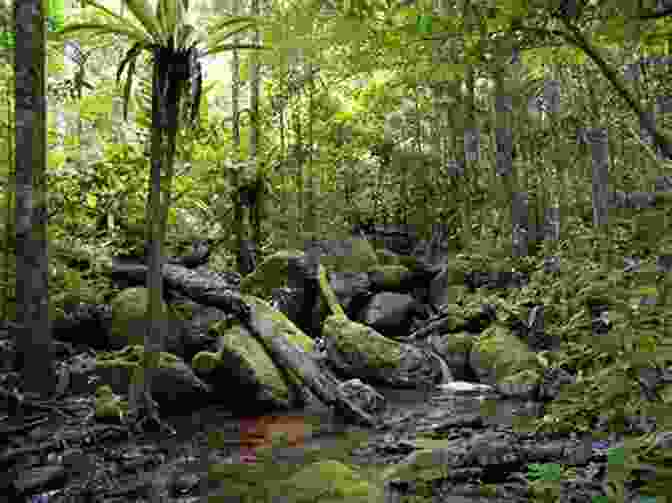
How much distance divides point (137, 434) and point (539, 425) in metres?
5.66

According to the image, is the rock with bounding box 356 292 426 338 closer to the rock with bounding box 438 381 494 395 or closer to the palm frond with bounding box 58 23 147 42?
the rock with bounding box 438 381 494 395

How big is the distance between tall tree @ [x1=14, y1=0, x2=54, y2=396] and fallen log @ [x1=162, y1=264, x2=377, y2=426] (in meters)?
2.93

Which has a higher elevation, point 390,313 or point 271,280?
point 271,280

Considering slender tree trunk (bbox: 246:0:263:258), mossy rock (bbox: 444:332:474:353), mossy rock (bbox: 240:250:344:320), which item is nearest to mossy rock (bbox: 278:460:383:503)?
mossy rock (bbox: 444:332:474:353)

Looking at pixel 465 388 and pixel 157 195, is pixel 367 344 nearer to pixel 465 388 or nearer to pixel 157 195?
pixel 465 388

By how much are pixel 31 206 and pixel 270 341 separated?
159 inches

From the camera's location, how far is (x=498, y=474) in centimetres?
407

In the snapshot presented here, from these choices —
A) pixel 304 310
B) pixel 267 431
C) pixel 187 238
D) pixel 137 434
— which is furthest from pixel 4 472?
pixel 187 238

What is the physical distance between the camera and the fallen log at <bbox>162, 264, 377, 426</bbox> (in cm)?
727

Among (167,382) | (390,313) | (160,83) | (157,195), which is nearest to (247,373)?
(167,382)

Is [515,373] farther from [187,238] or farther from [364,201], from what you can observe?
[364,201]

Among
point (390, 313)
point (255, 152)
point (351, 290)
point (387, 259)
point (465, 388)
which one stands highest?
point (255, 152)

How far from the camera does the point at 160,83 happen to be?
264 inches

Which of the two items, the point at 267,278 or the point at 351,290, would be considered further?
the point at 351,290
